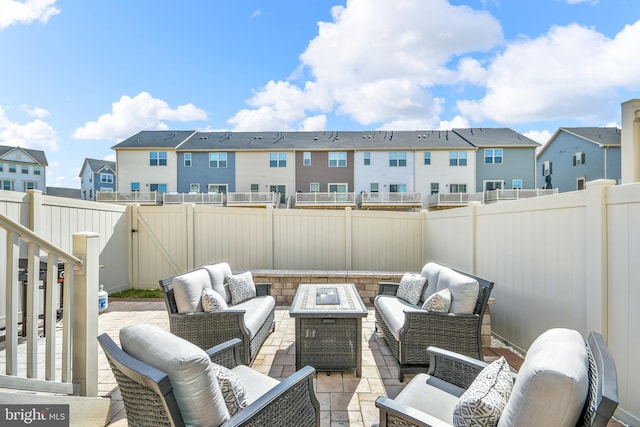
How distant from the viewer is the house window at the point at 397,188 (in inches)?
753

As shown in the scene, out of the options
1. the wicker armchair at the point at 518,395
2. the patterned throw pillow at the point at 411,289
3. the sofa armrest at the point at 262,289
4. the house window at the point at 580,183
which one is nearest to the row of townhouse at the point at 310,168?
the house window at the point at 580,183

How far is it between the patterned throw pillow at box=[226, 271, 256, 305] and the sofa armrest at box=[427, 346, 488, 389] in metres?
2.88

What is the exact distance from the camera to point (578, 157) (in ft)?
60.0

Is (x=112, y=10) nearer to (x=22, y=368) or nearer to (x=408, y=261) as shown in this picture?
(x=22, y=368)

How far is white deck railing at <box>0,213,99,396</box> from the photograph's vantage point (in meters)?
2.01

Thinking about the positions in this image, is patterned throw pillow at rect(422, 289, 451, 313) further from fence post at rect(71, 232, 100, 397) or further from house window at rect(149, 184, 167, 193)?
house window at rect(149, 184, 167, 193)

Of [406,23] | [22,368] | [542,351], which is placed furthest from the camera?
[406,23]

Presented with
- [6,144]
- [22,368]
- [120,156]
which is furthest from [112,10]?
[6,144]

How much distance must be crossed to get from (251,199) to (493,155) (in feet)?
51.0

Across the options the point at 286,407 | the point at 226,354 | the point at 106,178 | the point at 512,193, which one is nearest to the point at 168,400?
the point at 286,407

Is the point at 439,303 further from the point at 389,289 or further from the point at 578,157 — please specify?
the point at 578,157

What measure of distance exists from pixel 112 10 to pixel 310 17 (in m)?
4.68

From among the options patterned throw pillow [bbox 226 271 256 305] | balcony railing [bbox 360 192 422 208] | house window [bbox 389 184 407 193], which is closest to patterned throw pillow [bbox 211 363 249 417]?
patterned throw pillow [bbox 226 271 256 305]

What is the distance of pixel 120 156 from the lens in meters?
19.1
